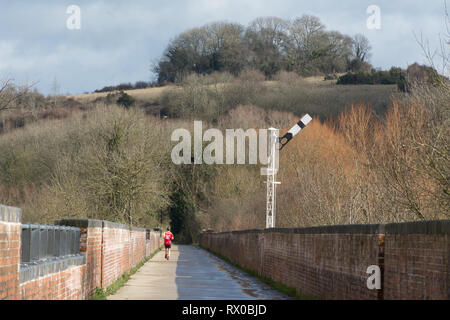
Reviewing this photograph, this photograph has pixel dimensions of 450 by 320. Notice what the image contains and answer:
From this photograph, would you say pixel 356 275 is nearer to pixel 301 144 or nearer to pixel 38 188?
pixel 301 144

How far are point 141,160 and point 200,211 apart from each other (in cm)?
2251

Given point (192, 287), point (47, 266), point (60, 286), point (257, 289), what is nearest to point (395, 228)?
point (47, 266)

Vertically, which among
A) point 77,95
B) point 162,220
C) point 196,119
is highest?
point 77,95

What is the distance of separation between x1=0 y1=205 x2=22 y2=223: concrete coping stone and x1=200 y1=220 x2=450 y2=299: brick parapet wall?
14.4 ft

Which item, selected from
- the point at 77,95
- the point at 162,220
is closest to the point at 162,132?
the point at 162,220

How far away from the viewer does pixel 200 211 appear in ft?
210

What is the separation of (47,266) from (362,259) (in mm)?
4516

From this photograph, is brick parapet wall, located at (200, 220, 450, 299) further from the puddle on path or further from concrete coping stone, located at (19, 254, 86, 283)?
concrete coping stone, located at (19, 254, 86, 283)

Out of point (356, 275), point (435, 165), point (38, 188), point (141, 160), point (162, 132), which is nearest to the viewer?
point (356, 275)

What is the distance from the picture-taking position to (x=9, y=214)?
6.52 metres

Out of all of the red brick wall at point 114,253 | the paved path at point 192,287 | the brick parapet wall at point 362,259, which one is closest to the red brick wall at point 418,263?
the brick parapet wall at point 362,259

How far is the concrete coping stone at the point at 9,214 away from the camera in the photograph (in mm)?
6241

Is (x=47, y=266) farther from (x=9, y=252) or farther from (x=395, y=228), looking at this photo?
(x=395, y=228)
